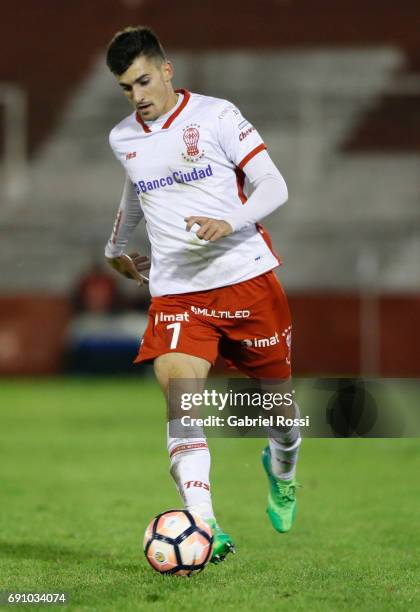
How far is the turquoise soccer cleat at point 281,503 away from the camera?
6.09 m

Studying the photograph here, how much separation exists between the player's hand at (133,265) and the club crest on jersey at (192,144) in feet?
2.76

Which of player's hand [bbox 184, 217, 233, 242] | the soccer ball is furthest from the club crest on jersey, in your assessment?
the soccer ball

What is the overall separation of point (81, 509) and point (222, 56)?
16.6 m

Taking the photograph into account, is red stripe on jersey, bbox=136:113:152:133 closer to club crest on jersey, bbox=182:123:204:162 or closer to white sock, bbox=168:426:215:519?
club crest on jersey, bbox=182:123:204:162

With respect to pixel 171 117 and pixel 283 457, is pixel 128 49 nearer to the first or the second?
pixel 171 117

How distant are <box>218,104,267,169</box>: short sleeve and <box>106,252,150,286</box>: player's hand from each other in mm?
909

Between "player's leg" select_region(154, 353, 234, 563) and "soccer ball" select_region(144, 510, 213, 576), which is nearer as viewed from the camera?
"soccer ball" select_region(144, 510, 213, 576)

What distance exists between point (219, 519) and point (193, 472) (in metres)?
1.98

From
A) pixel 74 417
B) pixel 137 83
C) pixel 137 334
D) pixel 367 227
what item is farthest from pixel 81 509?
pixel 367 227

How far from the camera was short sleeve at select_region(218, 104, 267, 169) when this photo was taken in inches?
208

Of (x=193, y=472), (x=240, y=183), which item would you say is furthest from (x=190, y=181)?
(x=193, y=472)

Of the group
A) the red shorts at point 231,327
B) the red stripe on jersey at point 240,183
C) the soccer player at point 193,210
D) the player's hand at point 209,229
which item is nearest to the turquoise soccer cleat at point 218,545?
the soccer player at point 193,210

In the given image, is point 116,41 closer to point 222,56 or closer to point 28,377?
point 28,377

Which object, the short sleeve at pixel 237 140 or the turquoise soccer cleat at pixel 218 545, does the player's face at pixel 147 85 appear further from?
the turquoise soccer cleat at pixel 218 545
